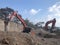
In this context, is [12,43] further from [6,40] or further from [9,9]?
[9,9]

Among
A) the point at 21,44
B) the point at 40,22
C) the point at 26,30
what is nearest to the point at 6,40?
the point at 21,44

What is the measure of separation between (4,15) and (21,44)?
28021 mm

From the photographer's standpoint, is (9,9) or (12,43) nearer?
(12,43)

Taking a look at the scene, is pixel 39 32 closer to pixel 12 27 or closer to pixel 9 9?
pixel 12 27

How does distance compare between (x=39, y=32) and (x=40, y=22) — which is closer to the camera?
(x=39, y=32)

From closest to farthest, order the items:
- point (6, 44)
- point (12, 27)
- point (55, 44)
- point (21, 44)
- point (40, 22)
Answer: point (6, 44)
point (21, 44)
point (55, 44)
point (12, 27)
point (40, 22)

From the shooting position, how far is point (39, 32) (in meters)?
39.1

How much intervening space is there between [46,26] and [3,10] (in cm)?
972

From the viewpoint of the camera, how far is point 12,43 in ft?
45.2

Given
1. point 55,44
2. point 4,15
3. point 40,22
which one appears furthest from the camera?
point 40,22

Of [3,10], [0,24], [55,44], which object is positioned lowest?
[55,44]

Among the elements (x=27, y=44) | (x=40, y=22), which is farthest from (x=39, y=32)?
(x=27, y=44)

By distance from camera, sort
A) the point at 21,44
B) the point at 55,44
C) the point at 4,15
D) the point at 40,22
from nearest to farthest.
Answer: the point at 21,44 → the point at 55,44 → the point at 4,15 → the point at 40,22

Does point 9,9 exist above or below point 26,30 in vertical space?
above
